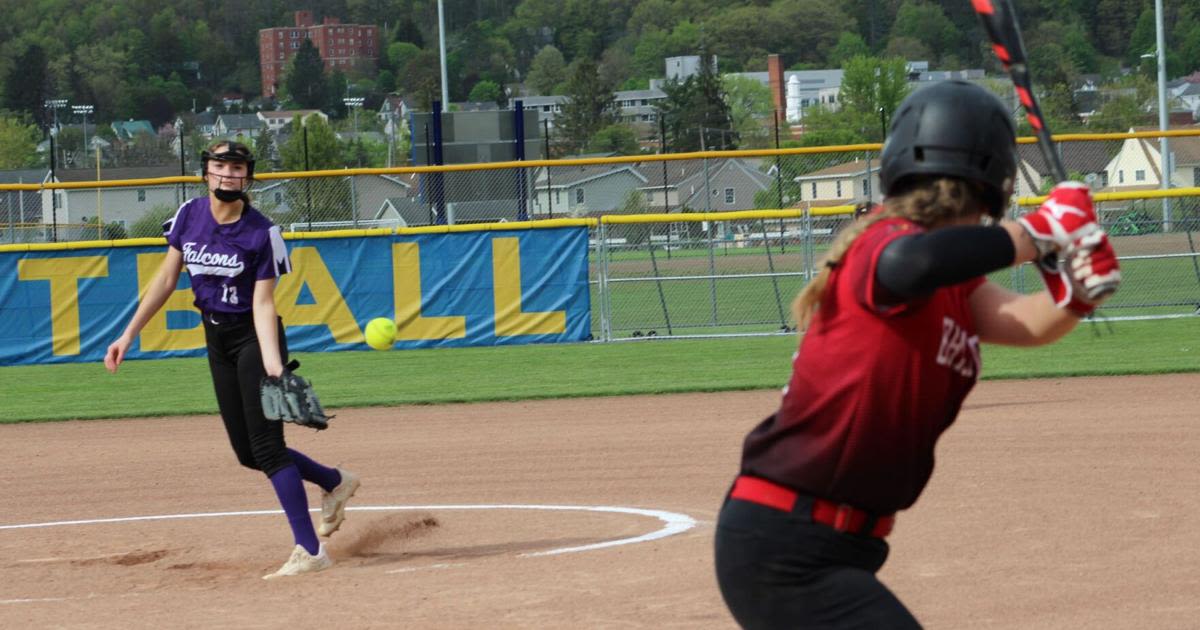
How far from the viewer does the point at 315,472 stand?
7.61 meters

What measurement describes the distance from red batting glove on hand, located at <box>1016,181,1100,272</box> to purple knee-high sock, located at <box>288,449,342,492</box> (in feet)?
16.3

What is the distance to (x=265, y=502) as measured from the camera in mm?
9734

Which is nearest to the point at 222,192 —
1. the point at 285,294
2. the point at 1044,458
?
the point at 1044,458

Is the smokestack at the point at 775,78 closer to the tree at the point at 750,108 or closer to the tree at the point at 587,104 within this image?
the tree at the point at 750,108

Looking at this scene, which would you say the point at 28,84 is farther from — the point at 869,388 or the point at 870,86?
the point at 869,388

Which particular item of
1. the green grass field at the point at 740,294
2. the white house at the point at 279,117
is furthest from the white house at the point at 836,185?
the white house at the point at 279,117

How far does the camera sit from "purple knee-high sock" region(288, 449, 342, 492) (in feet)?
24.6

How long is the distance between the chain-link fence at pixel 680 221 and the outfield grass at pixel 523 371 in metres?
1.19

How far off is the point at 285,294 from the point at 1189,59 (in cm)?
13322

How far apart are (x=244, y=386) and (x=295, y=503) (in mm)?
598

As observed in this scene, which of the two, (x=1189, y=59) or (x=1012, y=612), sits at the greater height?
(x=1189, y=59)

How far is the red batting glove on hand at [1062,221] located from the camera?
3064 mm

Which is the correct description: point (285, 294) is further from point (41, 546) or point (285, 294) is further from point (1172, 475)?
point (1172, 475)

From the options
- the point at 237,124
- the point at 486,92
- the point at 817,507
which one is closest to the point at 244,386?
the point at 817,507
